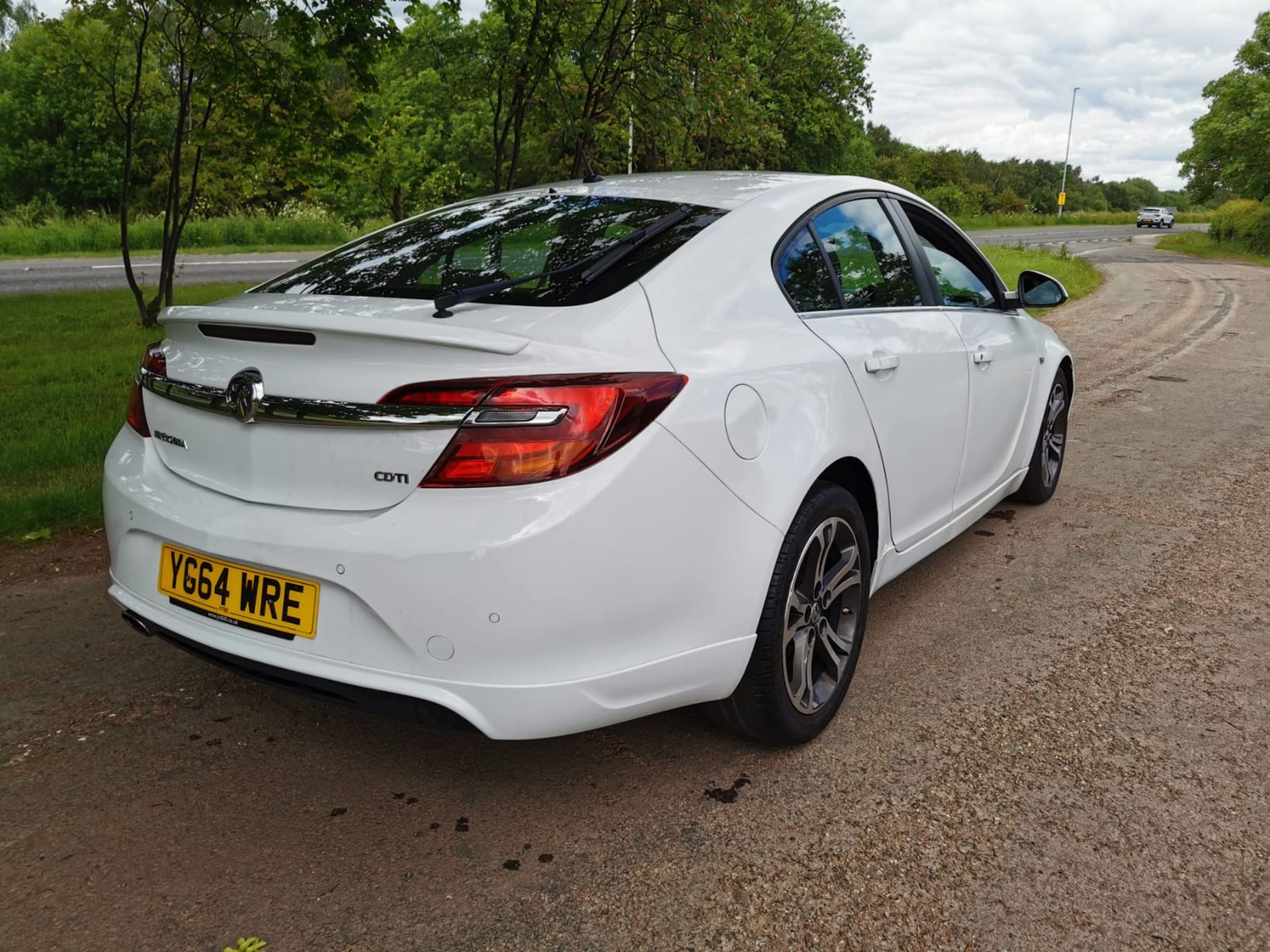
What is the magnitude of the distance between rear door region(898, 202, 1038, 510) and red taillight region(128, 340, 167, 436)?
8.58 ft

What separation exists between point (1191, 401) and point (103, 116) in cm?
1149

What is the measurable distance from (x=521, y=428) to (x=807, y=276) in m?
1.28

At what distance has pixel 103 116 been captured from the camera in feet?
37.3

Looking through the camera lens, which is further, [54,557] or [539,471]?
[54,557]

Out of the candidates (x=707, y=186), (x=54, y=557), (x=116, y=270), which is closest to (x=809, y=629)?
(x=707, y=186)

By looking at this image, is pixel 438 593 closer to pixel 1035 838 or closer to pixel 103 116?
pixel 1035 838

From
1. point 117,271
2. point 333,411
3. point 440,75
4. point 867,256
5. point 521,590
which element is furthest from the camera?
point 117,271

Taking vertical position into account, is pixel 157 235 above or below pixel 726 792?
above

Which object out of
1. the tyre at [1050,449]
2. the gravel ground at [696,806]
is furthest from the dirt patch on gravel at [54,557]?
the tyre at [1050,449]

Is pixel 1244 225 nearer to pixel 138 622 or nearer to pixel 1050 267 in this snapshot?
pixel 1050 267

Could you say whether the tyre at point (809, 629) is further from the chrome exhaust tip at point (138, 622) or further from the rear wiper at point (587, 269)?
the chrome exhaust tip at point (138, 622)

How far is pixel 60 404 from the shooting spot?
7.06 meters

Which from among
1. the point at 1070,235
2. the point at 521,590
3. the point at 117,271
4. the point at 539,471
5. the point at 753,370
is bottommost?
the point at 521,590

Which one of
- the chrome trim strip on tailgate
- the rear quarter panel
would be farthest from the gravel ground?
the chrome trim strip on tailgate
